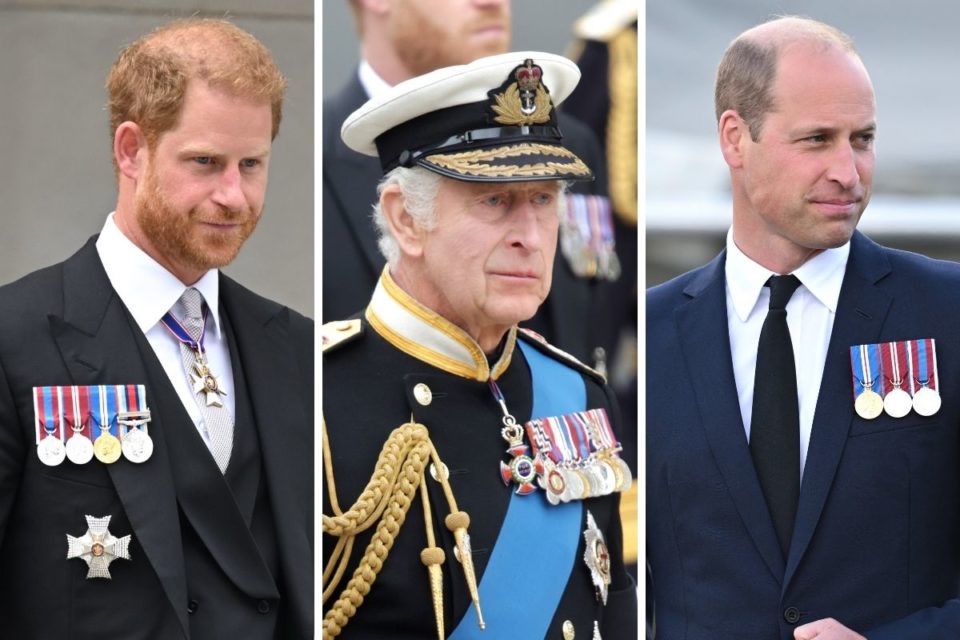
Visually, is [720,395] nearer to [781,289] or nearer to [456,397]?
[781,289]

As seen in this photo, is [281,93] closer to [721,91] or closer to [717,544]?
[721,91]

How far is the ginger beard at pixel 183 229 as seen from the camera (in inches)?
152

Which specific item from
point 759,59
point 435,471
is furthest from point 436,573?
point 759,59

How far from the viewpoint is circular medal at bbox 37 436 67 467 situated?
3.67 m

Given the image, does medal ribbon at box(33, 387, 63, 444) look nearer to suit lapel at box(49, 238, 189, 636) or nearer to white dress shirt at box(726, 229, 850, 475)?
suit lapel at box(49, 238, 189, 636)

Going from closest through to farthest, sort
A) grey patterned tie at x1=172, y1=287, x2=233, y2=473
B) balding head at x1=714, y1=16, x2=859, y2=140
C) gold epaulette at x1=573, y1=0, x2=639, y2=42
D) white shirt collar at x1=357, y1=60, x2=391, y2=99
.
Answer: grey patterned tie at x1=172, y1=287, x2=233, y2=473 < balding head at x1=714, y1=16, x2=859, y2=140 < white shirt collar at x1=357, y1=60, x2=391, y2=99 < gold epaulette at x1=573, y1=0, x2=639, y2=42

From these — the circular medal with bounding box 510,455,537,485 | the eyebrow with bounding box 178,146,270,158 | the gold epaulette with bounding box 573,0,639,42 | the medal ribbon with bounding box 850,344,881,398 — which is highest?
the gold epaulette with bounding box 573,0,639,42

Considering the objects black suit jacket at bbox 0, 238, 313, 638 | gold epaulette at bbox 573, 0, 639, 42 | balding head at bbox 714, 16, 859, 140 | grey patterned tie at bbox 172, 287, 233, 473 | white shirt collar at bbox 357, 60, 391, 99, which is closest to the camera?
black suit jacket at bbox 0, 238, 313, 638

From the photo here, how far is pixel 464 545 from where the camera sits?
3.76 m

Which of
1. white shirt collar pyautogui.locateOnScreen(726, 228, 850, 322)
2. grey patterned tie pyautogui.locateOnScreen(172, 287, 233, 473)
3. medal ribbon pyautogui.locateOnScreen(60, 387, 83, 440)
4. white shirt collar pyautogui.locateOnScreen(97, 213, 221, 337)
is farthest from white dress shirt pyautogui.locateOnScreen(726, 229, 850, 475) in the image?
medal ribbon pyautogui.locateOnScreen(60, 387, 83, 440)

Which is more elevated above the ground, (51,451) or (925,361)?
(925,361)

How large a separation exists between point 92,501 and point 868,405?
77.4 inches

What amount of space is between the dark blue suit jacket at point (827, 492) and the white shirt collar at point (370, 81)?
985 millimetres

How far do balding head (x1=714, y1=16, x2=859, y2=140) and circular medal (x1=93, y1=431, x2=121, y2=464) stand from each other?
1.79 meters
